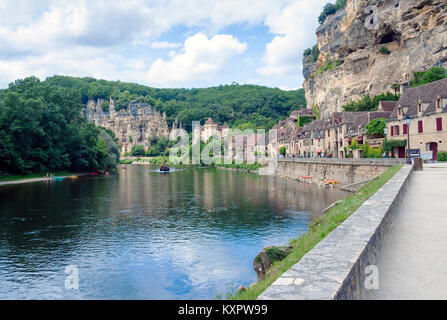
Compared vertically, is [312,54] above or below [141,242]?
above

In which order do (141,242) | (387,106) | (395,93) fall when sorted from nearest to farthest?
(141,242) → (387,106) → (395,93)

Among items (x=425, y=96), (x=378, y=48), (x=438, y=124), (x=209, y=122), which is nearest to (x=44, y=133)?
(x=425, y=96)

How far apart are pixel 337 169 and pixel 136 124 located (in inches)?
5635

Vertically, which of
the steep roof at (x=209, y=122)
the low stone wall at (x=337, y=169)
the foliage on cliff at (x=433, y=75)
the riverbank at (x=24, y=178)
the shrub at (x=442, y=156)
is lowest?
the riverbank at (x=24, y=178)

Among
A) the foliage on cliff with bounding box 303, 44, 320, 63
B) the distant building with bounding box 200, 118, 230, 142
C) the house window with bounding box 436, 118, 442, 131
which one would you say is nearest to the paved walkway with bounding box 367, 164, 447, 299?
the house window with bounding box 436, 118, 442, 131

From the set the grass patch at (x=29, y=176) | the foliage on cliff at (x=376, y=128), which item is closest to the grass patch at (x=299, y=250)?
the foliage on cliff at (x=376, y=128)

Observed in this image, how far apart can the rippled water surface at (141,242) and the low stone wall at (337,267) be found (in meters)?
6.24

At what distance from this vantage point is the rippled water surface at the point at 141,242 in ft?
40.6

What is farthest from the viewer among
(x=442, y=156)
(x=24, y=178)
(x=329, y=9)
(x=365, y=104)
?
(x=329, y=9)

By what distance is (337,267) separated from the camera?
4773 millimetres

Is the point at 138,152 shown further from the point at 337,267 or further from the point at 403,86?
the point at 337,267

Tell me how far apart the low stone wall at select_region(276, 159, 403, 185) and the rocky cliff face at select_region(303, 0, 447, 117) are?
68.4ft

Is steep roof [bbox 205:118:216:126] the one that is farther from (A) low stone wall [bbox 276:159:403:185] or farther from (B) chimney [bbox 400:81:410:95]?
(B) chimney [bbox 400:81:410:95]

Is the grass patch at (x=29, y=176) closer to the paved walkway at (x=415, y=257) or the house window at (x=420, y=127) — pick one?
the house window at (x=420, y=127)
